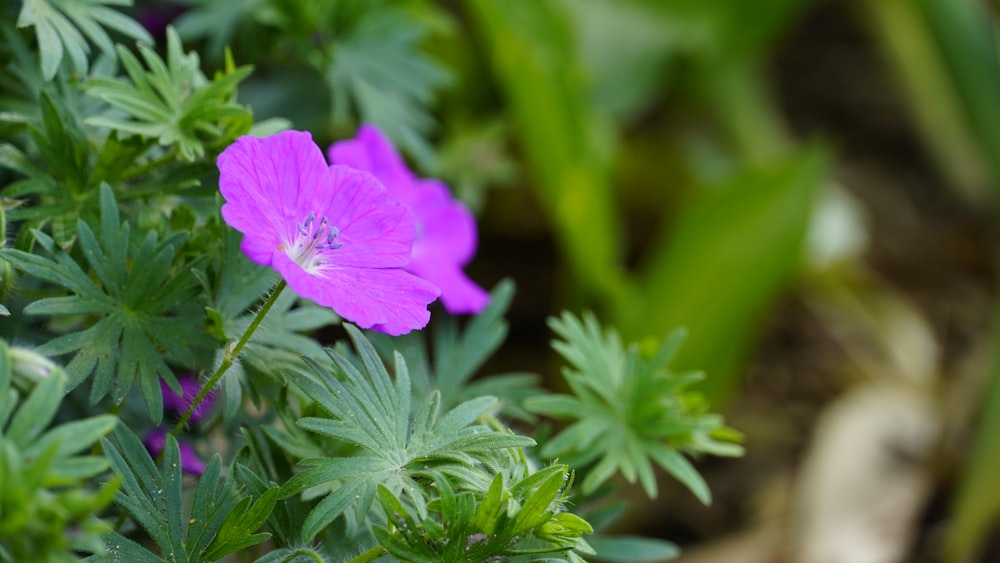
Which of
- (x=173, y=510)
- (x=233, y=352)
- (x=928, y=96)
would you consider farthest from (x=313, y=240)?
(x=928, y=96)

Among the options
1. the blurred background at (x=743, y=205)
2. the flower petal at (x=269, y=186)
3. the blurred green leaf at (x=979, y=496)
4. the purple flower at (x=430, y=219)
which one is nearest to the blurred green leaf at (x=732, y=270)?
the blurred background at (x=743, y=205)

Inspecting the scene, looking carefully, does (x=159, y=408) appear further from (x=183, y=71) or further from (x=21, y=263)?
(x=183, y=71)

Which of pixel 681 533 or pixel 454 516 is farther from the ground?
pixel 454 516

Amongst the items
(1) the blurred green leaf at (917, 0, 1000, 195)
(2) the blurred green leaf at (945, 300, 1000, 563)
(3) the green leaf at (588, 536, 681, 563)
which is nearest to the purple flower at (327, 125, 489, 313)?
(3) the green leaf at (588, 536, 681, 563)

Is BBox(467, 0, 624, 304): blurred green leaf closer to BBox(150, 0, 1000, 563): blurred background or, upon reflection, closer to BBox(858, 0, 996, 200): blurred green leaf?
BBox(150, 0, 1000, 563): blurred background

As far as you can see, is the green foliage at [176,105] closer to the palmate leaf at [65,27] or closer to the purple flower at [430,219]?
the palmate leaf at [65,27]

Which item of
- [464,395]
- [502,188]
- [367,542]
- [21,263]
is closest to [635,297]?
[502,188]

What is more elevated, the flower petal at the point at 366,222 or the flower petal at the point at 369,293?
the flower petal at the point at 366,222

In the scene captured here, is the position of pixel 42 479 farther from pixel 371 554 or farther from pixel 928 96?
pixel 928 96
